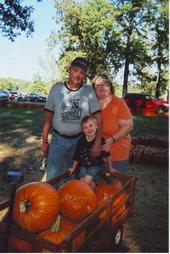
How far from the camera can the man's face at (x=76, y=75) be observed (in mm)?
4273

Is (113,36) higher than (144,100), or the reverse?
(113,36)

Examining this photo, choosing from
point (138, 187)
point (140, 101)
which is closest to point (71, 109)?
A: point (138, 187)

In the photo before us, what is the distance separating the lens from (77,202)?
11.7ft

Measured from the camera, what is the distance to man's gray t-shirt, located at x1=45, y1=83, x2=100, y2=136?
438 cm

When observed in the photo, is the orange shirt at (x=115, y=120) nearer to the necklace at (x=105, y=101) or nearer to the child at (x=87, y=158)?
the necklace at (x=105, y=101)

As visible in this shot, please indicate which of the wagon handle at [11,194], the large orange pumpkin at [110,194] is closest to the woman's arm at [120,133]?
the large orange pumpkin at [110,194]

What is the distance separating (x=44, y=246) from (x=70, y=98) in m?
2.23

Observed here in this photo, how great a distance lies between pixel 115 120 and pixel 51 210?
1.78 meters

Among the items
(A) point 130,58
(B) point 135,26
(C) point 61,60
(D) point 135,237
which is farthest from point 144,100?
(D) point 135,237

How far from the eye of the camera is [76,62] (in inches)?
169

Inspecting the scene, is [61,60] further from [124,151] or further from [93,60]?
[124,151]

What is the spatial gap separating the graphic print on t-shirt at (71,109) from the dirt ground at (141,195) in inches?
71.1

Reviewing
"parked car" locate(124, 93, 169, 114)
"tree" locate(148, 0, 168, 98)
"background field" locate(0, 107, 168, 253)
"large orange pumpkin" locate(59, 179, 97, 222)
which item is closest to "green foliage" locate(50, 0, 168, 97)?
"tree" locate(148, 0, 168, 98)

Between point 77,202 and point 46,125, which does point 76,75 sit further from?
point 77,202
